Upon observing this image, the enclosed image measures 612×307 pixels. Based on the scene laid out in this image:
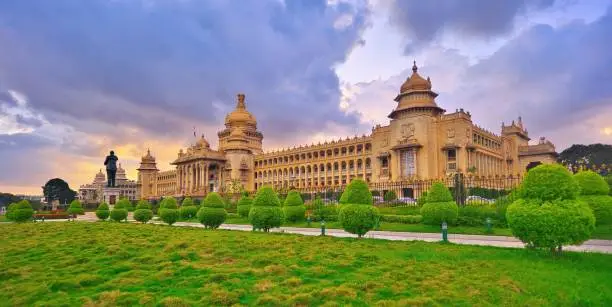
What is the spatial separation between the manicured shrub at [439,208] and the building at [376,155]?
100 ft

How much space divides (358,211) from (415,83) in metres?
44.9

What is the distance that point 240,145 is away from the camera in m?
86.0

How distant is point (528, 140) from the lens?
75.6 meters

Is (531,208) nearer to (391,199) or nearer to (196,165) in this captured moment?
(391,199)

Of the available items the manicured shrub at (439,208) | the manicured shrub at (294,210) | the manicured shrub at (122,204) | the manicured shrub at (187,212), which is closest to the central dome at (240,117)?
the manicured shrub at (122,204)

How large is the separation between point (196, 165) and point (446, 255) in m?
78.4

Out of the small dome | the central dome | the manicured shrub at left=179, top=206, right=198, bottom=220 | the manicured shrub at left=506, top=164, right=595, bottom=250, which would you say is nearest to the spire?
the central dome

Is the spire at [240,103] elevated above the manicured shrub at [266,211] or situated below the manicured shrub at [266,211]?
above

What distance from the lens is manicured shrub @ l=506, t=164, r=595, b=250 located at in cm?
1070

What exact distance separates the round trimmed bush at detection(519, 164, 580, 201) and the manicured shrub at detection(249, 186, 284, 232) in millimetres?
11362

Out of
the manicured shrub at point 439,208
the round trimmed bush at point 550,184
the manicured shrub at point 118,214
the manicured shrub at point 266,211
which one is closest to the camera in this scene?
the round trimmed bush at point 550,184

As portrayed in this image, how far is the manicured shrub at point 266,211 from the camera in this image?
19609 millimetres

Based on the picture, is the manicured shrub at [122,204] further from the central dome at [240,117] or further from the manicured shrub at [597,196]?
the central dome at [240,117]

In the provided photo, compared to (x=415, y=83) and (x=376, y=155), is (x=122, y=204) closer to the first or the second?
(x=376, y=155)
